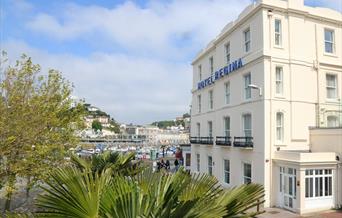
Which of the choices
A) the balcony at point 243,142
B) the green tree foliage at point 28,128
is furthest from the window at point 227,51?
the green tree foliage at point 28,128

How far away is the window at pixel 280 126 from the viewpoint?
23.0 m

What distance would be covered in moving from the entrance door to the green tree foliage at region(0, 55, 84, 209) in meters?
13.0

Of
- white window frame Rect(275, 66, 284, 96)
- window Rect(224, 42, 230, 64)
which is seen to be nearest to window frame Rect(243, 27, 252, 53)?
white window frame Rect(275, 66, 284, 96)

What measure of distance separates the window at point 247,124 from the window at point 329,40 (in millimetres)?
7401

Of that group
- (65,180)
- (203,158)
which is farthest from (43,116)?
(203,158)

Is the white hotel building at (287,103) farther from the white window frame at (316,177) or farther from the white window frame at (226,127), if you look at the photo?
the white window frame at (226,127)

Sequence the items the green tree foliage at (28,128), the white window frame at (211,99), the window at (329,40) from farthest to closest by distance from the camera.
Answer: the white window frame at (211,99) → the window at (329,40) → the green tree foliage at (28,128)

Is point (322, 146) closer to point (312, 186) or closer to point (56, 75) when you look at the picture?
point (312, 186)

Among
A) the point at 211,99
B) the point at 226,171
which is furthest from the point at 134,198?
the point at 211,99

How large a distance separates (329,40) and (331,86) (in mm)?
3383

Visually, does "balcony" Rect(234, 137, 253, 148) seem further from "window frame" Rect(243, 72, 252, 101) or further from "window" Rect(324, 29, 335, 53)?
"window" Rect(324, 29, 335, 53)

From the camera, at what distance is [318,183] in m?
21.0

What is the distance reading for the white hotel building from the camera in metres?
21.2

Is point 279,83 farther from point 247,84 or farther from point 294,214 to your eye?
point 294,214
